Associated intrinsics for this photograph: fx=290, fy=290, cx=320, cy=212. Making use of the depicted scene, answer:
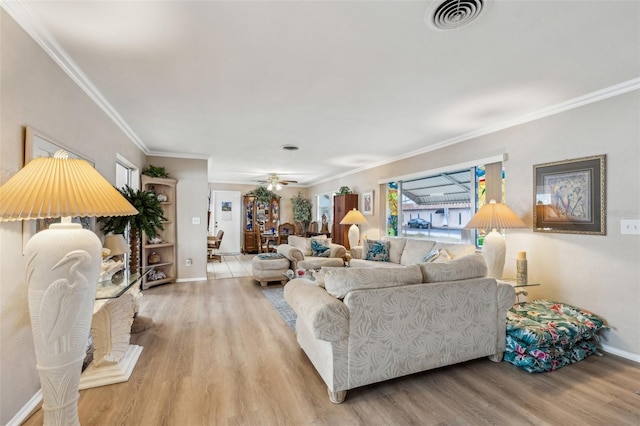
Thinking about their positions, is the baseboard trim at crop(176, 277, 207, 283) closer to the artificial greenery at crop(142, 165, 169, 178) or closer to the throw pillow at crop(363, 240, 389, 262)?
the artificial greenery at crop(142, 165, 169, 178)

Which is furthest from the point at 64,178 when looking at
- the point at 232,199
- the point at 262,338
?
the point at 232,199

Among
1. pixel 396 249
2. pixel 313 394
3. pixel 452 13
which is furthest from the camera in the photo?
pixel 396 249

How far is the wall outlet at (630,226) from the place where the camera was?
2527 millimetres

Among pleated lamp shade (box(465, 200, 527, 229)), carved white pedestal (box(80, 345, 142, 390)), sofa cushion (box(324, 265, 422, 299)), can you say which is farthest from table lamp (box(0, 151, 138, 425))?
pleated lamp shade (box(465, 200, 527, 229))

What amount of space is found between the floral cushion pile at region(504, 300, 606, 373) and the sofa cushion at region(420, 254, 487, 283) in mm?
592

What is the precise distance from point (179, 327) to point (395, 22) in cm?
351

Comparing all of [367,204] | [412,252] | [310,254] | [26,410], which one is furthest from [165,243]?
[412,252]

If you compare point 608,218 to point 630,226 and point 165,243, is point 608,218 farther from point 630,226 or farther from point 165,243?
point 165,243

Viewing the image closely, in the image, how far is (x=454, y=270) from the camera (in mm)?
2355

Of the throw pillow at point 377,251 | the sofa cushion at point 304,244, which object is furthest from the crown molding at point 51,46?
the throw pillow at point 377,251

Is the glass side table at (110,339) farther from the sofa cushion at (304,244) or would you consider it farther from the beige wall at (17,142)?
the sofa cushion at (304,244)

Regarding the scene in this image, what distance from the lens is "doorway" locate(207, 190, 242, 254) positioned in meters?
9.30

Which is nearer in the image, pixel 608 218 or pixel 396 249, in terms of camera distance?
pixel 608 218

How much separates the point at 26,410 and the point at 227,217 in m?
7.85
